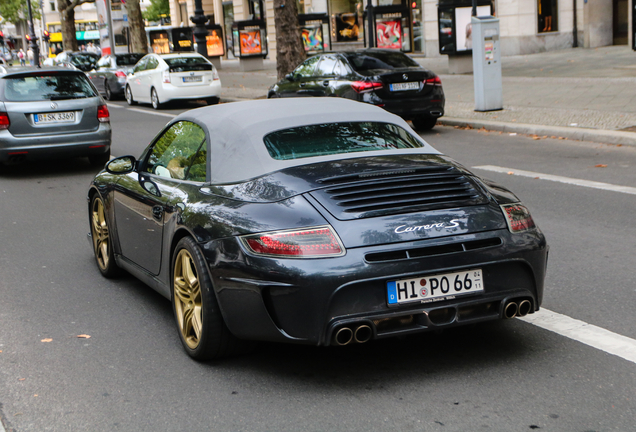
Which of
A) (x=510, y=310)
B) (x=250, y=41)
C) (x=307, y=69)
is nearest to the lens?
(x=510, y=310)

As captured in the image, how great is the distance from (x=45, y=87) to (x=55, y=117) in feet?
1.53

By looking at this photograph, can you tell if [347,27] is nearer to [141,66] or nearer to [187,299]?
[141,66]

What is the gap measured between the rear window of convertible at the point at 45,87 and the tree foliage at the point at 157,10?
77.3 metres

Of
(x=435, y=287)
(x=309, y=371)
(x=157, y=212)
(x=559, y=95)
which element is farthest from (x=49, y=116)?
(x=559, y=95)

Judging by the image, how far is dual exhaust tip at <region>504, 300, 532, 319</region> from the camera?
3990 mm

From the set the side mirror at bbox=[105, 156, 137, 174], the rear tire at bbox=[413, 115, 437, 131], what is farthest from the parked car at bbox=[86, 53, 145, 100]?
the side mirror at bbox=[105, 156, 137, 174]

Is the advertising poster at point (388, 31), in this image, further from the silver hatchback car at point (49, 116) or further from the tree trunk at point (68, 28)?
the tree trunk at point (68, 28)

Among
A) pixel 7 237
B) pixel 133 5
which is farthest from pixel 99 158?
pixel 133 5

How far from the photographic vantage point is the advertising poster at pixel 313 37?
114ft

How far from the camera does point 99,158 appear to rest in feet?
43.9

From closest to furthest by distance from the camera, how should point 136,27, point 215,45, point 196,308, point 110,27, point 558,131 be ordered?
point 196,308 → point 558,131 → point 110,27 → point 136,27 → point 215,45

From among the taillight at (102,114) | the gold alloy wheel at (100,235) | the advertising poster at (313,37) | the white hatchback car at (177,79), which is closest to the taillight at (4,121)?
the taillight at (102,114)

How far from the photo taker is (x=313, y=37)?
35.0m

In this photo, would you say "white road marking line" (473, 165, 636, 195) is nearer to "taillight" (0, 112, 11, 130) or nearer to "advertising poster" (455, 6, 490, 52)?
"taillight" (0, 112, 11, 130)
